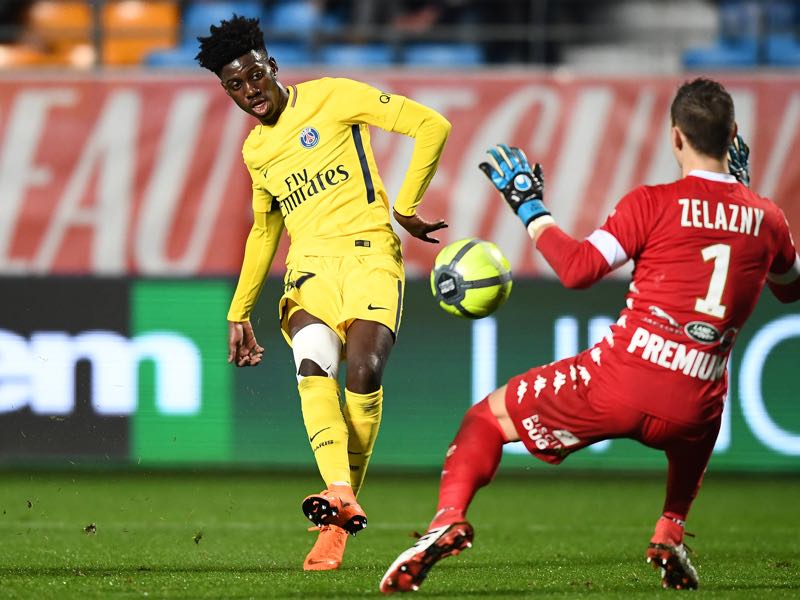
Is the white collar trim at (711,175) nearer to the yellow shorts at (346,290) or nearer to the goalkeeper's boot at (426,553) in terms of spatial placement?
the goalkeeper's boot at (426,553)

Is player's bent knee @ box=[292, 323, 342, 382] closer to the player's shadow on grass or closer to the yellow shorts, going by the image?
the yellow shorts

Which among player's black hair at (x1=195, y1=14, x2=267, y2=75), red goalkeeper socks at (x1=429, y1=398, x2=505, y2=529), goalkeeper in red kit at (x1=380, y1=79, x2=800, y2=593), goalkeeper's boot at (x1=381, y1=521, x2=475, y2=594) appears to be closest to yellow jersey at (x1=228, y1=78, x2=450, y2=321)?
player's black hair at (x1=195, y1=14, x2=267, y2=75)

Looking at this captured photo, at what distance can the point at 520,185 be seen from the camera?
4648 millimetres

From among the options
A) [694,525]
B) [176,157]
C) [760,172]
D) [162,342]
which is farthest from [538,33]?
[694,525]

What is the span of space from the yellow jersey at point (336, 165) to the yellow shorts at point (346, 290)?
0.18ft

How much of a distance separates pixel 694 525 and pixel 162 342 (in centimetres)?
424

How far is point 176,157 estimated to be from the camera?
1110cm

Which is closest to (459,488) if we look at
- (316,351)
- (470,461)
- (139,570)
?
(470,461)

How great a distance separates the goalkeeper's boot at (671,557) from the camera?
16.2 feet

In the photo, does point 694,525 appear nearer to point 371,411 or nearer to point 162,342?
point 371,411

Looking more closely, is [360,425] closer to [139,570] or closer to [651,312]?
[139,570]

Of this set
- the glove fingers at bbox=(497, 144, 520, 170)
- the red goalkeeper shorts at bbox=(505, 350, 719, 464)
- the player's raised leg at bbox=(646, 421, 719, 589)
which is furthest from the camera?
the player's raised leg at bbox=(646, 421, 719, 589)

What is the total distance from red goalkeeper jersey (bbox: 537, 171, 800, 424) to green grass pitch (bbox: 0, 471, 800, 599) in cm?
79

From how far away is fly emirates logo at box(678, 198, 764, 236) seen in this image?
178 inches
